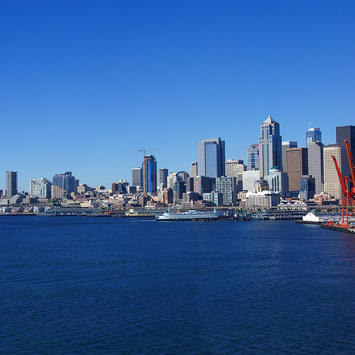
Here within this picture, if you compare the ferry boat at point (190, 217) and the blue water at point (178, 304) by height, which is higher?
the ferry boat at point (190, 217)

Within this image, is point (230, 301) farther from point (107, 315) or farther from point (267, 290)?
point (107, 315)

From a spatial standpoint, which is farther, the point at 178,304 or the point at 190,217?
the point at 190,217

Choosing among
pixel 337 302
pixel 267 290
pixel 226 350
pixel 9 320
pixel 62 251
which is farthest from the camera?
pixel 62 251

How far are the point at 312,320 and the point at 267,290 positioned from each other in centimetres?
679

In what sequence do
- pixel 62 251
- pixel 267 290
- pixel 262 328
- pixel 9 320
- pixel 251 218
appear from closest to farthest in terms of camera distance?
pixel 262 328
pixel 9 320
pixel 267 290
pixel 62 251
pixel 251 218

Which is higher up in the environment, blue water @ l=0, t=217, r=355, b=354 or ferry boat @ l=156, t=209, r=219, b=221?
ferry boat @ l=156, t=209, r=219, b=221

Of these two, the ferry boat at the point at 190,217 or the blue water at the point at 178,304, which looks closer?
the blue water at the point at 178,304

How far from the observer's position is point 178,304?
27.1 metres

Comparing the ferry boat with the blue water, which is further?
the ferry boat

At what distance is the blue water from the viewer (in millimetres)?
21000

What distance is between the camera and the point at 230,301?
1094 inches

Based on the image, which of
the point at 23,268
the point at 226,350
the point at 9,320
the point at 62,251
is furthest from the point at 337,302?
the point at 62,251

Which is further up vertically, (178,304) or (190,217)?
(190,217)

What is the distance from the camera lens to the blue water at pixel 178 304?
21.0 m
